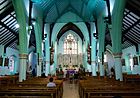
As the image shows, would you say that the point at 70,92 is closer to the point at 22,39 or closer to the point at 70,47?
the point at 22,39

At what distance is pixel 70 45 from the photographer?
37.1m

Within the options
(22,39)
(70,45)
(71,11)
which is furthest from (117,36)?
(70,45)

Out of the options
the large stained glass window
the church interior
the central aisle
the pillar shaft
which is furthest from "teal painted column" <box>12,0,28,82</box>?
the large stained glass window

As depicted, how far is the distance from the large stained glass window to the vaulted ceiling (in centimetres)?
844

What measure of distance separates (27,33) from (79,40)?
Result: 79.9 ft

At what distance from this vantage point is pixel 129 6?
14.7 metres

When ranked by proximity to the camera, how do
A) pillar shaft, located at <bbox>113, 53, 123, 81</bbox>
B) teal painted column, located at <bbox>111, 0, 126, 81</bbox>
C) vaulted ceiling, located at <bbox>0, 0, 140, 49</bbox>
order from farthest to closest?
vaulted ceiling, located at <bbox>0, 0, 140, 49</bbox> < pillar shaft, located at <bbox>113, 53, 123, 81</bbox> < teal painted column, located at <bbox>111, 0, 126, 81</bbox>

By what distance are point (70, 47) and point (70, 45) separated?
0.45 m

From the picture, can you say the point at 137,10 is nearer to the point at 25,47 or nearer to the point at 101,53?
the point at 101,53

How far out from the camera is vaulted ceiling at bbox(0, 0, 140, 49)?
14.8 meters

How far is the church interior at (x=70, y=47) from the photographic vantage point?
7.82 m

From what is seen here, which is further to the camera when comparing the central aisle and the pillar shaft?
the pillar shaft

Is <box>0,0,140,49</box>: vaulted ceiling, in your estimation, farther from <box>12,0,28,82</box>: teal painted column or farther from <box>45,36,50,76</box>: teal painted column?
<box>45,36,50,76</box>: teal painted column

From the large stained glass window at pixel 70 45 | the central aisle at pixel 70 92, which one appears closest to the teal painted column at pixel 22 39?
the central aisle at pixel 70 92
